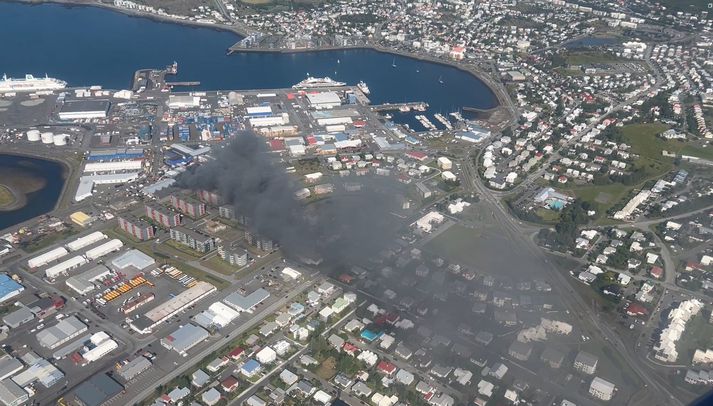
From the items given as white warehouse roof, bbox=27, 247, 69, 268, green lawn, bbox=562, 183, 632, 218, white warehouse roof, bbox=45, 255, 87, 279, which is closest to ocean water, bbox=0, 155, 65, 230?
white warehouse roof, bbox=27, 247, 69, 268

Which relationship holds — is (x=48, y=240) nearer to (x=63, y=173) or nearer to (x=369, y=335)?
(x=63, y=173)

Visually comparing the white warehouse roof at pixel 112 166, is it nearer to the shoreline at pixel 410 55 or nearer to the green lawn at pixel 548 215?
the green lawn at pixel 548 215

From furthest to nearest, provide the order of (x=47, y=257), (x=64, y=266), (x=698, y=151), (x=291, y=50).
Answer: (x=291, y=50) → (x=698, y=151) → (x=47, y=257) → (x=64, y=266)

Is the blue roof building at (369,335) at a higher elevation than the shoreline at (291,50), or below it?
below

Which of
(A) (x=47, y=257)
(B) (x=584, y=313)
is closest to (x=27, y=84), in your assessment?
(A) (x=47, y=257)

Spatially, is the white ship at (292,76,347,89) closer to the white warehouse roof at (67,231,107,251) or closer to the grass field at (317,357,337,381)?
the white warehouse roof at (67,231,107,251)

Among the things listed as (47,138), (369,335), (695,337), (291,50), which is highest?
(291,50)

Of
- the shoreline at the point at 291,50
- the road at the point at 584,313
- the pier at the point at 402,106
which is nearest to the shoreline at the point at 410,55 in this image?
the shoreline at the point at 291,50
